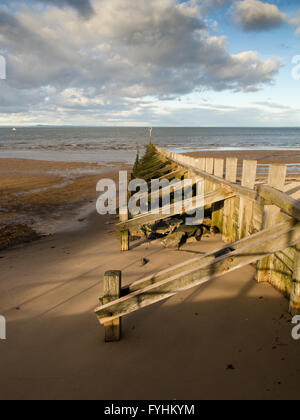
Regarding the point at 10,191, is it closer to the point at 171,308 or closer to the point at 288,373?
the point at 171,308

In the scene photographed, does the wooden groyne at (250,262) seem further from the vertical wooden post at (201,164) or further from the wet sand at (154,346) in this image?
the vertical wooden post at (201,164)

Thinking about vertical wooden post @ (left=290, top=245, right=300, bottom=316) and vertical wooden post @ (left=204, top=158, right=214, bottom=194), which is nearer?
vertical wooden post @ (left=290, top=245, right=300, bottom=316)

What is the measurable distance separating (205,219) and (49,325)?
15.2 ft

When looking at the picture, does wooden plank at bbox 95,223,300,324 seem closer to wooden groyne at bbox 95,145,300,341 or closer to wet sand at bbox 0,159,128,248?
wooden groyne at bbox 95,145,300,341

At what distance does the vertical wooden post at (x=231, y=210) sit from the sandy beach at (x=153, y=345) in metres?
Result: 1.08

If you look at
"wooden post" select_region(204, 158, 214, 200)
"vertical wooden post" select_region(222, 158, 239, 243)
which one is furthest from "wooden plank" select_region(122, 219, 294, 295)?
"wooden post" select_region(204, 158, 214, 200)

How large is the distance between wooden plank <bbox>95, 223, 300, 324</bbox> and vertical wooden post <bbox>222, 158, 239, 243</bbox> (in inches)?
104

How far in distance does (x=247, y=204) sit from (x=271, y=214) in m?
1.03

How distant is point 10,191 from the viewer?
45.4 feet

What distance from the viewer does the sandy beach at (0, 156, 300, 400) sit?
251cm

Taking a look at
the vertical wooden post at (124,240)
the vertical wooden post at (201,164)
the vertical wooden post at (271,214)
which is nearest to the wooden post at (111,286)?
the vertical wooden post at (271,214)
